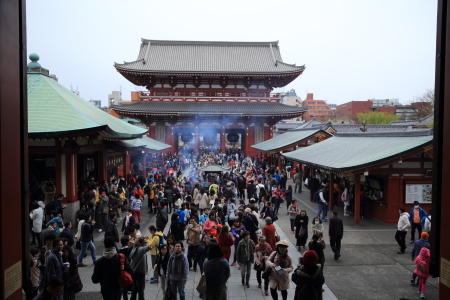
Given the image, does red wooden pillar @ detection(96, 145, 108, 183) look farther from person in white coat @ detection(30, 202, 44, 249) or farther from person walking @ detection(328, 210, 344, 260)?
person walking @ detection(328, 210, 344, 260)

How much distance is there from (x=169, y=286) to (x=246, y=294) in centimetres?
181

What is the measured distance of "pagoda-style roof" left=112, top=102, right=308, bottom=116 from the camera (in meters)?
33.0

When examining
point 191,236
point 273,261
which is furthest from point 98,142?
point 273,261

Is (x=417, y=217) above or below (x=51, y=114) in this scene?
below

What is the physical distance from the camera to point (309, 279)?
5.07 meters

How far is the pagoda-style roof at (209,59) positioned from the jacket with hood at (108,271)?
30.0 meters

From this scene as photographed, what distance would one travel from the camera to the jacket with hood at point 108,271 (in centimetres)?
531

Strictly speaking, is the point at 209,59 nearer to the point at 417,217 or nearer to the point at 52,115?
the point at 52,115

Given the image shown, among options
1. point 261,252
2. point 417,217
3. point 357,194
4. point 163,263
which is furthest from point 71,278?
point 357,194

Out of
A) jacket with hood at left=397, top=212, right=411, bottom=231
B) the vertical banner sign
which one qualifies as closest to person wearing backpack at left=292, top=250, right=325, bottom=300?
the vertical banner sign

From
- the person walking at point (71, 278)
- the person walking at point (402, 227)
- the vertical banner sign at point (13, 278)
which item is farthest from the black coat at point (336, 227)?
the vertical banner sign at point (13, 278)

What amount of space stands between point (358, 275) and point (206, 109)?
2737 centimetres

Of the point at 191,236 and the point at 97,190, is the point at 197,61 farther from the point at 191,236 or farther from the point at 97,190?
the point at 191,236

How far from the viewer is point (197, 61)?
38.8 metres
